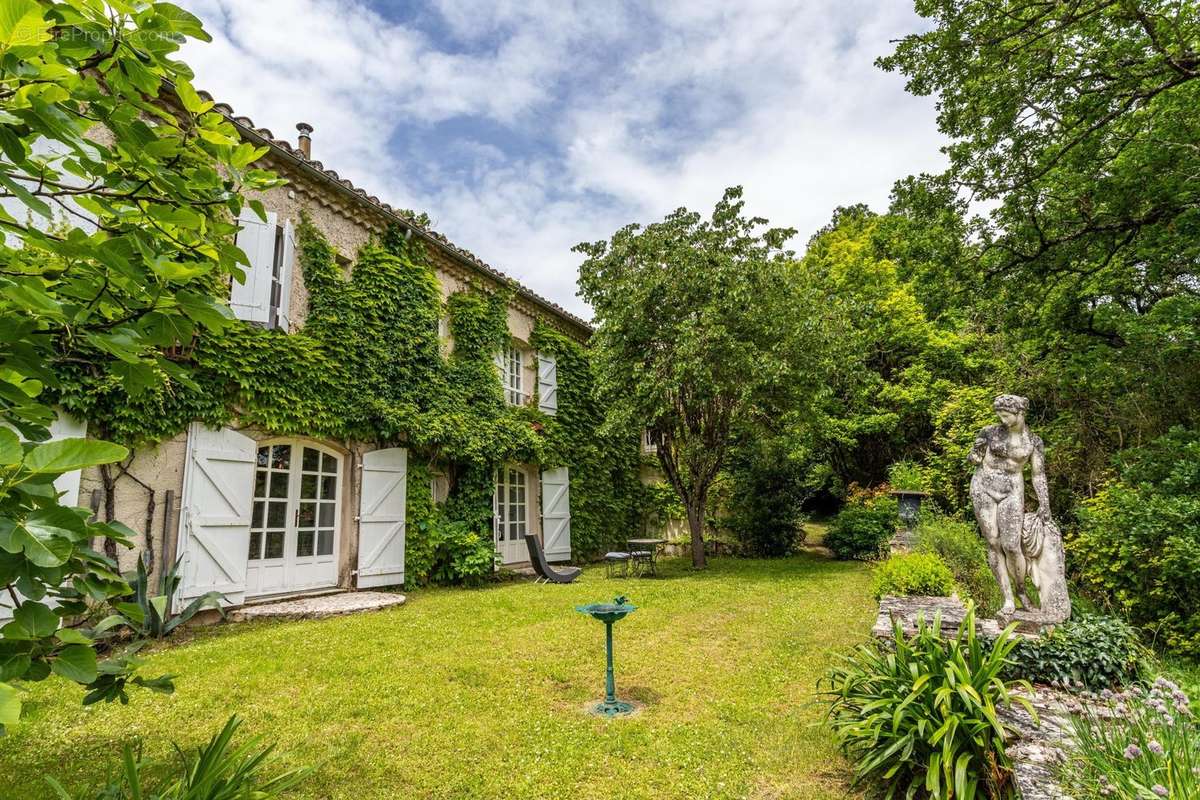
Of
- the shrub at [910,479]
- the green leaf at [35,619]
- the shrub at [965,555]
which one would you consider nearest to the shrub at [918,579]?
the shrub at [965,555]

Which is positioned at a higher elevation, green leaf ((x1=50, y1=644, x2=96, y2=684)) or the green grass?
green leaf ((x1=50, y1=644, x2=96, y2=684))

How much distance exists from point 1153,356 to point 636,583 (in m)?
8.01

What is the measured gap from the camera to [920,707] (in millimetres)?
2830

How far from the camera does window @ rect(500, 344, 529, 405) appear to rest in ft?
37.8

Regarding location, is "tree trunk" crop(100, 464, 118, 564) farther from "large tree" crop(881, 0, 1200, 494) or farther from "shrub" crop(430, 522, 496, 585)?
"large tree" crop(881, 0, 1200, 494)

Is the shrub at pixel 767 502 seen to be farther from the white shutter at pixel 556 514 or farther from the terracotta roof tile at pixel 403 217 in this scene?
the terracotta roof tile at pixel 403 217

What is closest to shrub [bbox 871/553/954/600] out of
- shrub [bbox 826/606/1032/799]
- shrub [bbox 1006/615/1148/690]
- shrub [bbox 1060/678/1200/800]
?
shrub [bbox 1006/615/1148/690]

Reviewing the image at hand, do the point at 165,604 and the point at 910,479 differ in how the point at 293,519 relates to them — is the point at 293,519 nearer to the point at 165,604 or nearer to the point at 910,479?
the point at 165,604

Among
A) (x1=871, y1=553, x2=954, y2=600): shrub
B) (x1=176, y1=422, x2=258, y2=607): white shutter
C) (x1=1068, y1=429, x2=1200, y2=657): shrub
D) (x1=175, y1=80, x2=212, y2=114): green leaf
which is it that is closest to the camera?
(x1=175, y1=80, x2=212, y2=114): green leaf

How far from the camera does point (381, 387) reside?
870cm

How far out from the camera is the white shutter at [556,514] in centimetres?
1169

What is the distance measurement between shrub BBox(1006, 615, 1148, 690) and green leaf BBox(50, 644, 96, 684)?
4551 millimetres

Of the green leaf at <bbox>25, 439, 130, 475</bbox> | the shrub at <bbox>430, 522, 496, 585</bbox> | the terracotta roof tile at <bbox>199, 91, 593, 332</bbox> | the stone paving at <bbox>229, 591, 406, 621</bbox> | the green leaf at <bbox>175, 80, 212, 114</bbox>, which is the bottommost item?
the stone paving at <bbox>229, 591, 406, 621</bbox>

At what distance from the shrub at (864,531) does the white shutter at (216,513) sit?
12181 millimetres
